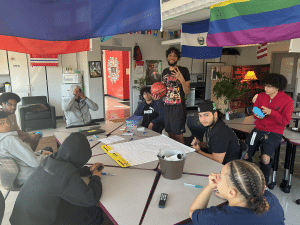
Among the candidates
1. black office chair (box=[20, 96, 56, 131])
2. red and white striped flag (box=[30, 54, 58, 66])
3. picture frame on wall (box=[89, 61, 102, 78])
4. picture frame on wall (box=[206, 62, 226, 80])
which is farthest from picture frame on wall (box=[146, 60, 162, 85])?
black office chair (box=[20, 96, 56, 131])

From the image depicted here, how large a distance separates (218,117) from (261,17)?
1.35 metres

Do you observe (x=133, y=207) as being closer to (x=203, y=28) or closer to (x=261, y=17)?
(x=261, y=17)

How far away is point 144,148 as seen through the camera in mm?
2293

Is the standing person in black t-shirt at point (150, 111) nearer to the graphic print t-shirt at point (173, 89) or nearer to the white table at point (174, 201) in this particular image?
the graphic print t-shirt at point (173, 89)

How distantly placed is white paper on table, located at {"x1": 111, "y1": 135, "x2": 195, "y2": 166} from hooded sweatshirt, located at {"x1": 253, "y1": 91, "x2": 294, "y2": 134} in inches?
52.6

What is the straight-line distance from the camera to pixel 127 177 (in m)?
1.71

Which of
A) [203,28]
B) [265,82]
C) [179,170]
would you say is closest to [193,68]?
[203,28]

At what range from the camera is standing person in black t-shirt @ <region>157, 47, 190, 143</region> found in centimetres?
313

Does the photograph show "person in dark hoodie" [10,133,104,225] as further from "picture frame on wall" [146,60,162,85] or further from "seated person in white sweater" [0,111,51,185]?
"picture frame on wall" [146,60,162,85]

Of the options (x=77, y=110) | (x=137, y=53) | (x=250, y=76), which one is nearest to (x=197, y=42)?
(x=137, y=53)

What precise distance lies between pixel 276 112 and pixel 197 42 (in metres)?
2.89

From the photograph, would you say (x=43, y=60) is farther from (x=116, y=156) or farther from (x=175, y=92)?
(x=116, y=156)

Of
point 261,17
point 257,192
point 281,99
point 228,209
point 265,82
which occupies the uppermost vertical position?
point 261,17

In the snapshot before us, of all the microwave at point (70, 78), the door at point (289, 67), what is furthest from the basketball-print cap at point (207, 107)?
the door at point (289, 67)
